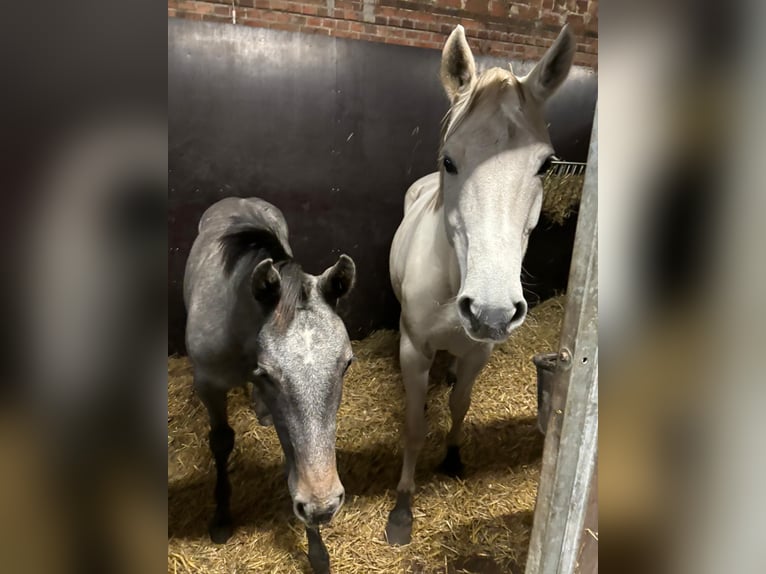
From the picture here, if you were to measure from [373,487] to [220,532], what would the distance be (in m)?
0.62

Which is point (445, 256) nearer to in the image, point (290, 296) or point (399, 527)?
point (290, 296)

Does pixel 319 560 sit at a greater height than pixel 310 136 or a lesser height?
lesser

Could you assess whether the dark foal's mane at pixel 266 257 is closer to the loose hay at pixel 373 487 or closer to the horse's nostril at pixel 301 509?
the horse's nostril at pixel 301 509

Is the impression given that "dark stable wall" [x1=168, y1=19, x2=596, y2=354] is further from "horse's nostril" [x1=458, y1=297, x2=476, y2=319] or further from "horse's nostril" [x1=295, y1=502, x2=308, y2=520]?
"horse's nostril" [x1=295, y1=502, x2=308, y2=520]

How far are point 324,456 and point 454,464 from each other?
1065mm

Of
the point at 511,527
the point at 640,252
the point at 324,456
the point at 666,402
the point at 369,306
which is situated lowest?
→ the point at 511,527

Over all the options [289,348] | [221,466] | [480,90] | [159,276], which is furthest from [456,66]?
[221,466]

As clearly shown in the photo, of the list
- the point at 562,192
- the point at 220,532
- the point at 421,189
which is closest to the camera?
the point at 220,532

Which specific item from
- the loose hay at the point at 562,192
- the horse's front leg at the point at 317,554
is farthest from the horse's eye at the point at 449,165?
the loose hay at the point at 562,192

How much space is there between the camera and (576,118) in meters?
3.04

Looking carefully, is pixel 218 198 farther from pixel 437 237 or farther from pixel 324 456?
pixel 324 456

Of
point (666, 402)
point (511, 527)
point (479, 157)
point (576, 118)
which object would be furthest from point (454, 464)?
point (576, 118)

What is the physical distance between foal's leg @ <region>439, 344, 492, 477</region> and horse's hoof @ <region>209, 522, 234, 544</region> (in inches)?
36.4

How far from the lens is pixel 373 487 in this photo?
193 centimetres
